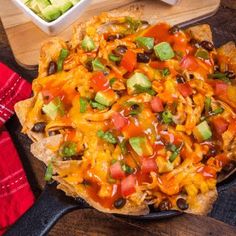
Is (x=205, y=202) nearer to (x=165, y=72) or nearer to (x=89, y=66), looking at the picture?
(x=165, y=72)

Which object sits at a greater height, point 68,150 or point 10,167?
point 68,150

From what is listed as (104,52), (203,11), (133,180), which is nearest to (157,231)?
(133,180)

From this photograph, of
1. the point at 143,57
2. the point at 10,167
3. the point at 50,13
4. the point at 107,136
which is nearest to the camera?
the point at 107,136

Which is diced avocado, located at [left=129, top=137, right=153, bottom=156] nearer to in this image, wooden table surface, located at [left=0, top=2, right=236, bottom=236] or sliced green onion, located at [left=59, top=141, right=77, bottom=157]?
sliced green onion, located at [left=59, top=141, right=77, bottom=157]

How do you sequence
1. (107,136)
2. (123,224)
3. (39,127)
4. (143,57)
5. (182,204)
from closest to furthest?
(182,204), (107,136), (39,127), (143,57), (123,224)

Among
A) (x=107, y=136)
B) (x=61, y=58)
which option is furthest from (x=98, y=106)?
(x=61, y=58)

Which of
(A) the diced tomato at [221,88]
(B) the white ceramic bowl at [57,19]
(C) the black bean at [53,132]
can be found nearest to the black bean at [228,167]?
(A) the diced tomato at [221,88]

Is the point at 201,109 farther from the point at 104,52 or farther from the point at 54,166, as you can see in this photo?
the point at 54,166
